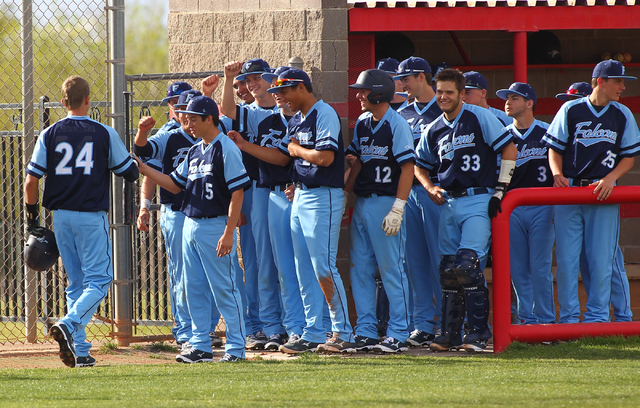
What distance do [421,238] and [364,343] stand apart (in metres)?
1.01

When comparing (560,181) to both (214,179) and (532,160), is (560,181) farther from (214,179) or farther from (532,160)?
(214,179)

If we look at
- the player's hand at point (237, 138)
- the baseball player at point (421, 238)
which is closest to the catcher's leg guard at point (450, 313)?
the baseball player at point (421, 238)

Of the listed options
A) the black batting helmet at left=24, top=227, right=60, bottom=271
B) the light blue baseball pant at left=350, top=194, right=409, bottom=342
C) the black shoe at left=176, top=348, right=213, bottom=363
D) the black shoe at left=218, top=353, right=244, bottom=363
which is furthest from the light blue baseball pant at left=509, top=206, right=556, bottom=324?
the black batting helmet at left=24, top=227, right=60, bottom=271

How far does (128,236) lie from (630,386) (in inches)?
153

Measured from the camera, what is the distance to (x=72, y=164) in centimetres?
511

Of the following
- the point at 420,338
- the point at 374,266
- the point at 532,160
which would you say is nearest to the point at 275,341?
the point at 374,266

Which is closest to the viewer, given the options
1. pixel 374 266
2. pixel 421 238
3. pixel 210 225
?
pixel 210 225

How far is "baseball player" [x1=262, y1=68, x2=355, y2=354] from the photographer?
537 centimetres

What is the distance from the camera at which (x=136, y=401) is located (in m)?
3.66

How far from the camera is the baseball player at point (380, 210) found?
5.49 metres

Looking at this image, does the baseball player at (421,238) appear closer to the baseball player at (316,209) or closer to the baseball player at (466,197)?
the baseball player at (466,197)

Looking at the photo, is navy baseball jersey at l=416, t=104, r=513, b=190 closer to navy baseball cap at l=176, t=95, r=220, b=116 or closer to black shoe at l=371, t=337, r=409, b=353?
black shoe at l=371, t=337, r=409, b=353

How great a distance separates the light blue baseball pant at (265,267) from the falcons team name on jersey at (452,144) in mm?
1386

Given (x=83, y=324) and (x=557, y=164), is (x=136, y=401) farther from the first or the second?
(x=557, y=164)
